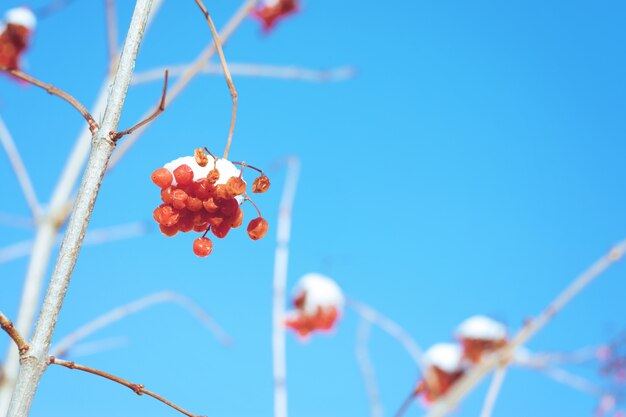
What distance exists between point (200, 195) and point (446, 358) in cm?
139

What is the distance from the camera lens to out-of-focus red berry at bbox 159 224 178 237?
1333 millimetres

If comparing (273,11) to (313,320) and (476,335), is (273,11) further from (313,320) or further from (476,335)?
(476,335)

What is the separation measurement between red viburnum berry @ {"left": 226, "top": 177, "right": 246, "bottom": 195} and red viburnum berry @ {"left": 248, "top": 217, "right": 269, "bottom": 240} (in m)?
0.14

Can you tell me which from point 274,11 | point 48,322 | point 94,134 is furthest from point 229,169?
point 274,11

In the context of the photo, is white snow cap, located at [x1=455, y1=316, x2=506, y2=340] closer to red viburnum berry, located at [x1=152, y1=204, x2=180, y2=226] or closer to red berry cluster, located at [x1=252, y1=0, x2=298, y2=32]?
red viburnum berry, located at [x1=152, y1=204, x2=180, y2=226]

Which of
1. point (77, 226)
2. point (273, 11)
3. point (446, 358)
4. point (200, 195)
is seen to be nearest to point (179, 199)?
point (200, 195)

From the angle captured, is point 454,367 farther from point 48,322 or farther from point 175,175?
point 48,322

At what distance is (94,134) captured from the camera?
37.7 inches

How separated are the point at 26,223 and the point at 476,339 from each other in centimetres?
203

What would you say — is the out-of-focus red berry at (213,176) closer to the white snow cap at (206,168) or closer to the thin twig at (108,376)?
the white snow cap at (206,168)

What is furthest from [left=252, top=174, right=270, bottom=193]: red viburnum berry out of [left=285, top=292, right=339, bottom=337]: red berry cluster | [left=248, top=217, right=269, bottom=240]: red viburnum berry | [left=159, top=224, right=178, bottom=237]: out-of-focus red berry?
[left=285, top=292, right=339, bottom=337]: red berry cluster

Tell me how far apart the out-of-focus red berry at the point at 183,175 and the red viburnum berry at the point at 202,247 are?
14cm

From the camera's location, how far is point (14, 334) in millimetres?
850

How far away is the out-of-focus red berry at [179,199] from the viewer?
1293 millimetres
